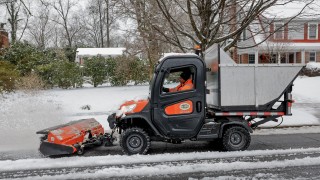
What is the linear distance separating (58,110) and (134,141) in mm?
8293

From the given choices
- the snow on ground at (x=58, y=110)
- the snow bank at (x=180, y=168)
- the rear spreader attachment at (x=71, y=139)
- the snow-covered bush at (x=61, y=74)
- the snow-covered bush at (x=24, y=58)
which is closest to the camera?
the snow bank at (x=180, y=168)

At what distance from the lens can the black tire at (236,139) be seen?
8.25 m

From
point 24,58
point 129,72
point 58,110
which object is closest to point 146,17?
point 58,110

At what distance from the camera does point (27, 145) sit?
31.6 ft

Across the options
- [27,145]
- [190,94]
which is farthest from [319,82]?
[27,145]

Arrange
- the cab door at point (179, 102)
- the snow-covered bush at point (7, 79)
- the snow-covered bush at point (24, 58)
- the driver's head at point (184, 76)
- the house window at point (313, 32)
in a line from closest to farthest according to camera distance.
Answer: the cab door at point (179, 102) < the driver's head at point (184, 76) < the snow-covered bush at point (7, 79) < the snow-covered bush at point (24, 58) < the house window at point (313, 32)

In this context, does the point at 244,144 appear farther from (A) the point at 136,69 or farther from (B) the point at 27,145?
(A) the point at 136,69

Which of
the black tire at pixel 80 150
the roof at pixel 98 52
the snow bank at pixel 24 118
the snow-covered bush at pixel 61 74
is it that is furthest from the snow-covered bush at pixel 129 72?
the roof at pixel 98 52

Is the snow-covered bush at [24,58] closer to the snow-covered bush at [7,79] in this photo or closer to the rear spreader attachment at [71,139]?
the snow-covered bush at [7,79]

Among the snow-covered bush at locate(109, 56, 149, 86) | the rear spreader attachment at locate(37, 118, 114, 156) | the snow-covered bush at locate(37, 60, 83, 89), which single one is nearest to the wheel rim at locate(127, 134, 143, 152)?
the rear spreader attachment at locate(37, 118, 114, 156)

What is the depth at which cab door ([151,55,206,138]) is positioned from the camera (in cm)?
798

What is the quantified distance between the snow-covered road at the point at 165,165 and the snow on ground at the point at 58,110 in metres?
2.17

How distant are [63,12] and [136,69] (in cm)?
3880

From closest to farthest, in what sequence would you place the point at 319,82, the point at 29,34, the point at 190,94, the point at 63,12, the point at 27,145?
the point at 190,94, the point at 27,145, the point at 319,82, the point at 63,12, the point at 29,34
